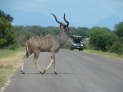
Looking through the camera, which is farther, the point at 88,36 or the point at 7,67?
the point at 88,36

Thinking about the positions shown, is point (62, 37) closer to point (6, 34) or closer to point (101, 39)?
point (6, 34)

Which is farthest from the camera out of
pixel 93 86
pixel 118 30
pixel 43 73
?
pixel 118 30

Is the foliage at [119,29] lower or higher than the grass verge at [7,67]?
higher

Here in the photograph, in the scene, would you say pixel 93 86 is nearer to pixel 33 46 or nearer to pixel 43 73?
pixel 43 73

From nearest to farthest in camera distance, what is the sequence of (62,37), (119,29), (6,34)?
1. (62,37)
2. (6,34)
3. (119,29)

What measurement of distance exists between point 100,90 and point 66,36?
8612 millimetres

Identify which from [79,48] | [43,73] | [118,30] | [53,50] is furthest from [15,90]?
[118,30]

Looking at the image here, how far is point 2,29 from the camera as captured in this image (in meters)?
83.5

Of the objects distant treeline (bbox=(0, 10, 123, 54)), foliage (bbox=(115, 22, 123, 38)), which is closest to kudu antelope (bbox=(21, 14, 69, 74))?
distant treeline (bbox=(0, 10, 123, 54))

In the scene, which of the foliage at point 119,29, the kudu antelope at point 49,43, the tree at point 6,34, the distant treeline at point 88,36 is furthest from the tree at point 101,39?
the kudu antelope at point 49,43

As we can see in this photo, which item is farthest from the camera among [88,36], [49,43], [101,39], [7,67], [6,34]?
[101,39]

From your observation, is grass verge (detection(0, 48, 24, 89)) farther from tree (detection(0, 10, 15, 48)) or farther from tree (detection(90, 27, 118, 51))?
tree (detection(90, 27, 118, 51))

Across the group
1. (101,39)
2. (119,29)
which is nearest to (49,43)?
(119,29)

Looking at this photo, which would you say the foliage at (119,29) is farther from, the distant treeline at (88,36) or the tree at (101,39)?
the tree at (101,39)
